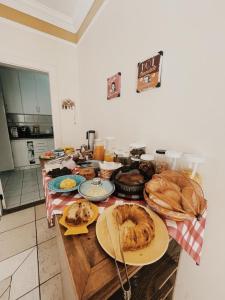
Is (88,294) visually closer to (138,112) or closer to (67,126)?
(138,112)

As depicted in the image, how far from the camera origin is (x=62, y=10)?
156cm

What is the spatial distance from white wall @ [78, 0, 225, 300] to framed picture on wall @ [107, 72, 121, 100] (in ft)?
0.17

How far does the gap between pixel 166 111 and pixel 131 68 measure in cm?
49

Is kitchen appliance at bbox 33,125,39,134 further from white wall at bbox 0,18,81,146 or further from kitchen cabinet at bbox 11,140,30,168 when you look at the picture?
white wall at bbox 0,18,81,146

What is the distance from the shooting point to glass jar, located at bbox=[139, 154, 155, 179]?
0.70 m

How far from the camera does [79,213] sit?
0.49 m

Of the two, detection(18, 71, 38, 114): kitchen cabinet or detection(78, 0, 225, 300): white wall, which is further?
detection(18, 71, 38, 114): kitchen cabinet

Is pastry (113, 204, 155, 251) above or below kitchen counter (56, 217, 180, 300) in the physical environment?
above

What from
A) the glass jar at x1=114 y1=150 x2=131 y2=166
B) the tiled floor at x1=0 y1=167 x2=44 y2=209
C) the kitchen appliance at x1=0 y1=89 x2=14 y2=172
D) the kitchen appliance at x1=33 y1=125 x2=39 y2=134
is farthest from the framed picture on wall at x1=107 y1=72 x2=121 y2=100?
the kitchen appliance at x1=33 y1=125 x2=39 y2=134

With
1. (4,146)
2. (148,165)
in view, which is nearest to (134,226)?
(148,165)

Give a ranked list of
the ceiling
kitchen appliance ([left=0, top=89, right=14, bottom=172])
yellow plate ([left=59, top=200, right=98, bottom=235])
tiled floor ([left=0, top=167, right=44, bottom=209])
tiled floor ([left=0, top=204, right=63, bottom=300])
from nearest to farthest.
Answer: yellow plate ([left=59, top=200, right=98, bottom=235])
tiled floor ([left=0, top=204, right=63, bottom=300])
the ceiling
tiled floor ([left=0, top=167, right=44, bottom=209])
kitchen appliance ([left=0, top=89, right=14, bottom=172])

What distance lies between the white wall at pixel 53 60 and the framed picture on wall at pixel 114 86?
3.08 feet

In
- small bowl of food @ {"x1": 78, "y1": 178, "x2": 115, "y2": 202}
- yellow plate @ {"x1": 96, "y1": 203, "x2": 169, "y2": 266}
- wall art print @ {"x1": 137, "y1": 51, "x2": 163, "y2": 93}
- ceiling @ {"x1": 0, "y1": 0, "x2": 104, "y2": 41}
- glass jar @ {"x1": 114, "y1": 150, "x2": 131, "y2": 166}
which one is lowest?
yellow plate @ {"x1": 96, "y1": 203, "x2": 169, "y2": 266}

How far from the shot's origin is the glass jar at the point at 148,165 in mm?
697
